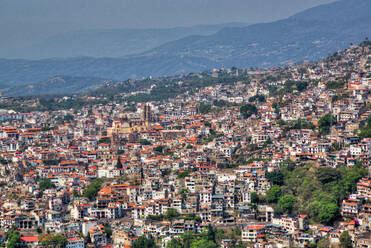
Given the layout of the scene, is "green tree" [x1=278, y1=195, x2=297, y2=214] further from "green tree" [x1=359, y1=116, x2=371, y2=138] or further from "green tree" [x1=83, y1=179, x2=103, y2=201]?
"green tree" [x1=83, y1=179, x2=103, y2=201]

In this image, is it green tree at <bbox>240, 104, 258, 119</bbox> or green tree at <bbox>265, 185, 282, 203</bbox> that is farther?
green tree at <bbox>240, 104, 258, 119</bbox>

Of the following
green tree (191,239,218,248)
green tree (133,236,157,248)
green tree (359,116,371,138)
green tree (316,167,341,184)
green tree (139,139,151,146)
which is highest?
green tree (359,116,371,138)

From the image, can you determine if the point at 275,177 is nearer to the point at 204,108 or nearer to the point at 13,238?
the point at 13,238

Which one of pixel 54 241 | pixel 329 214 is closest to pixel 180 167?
pixel 54 241

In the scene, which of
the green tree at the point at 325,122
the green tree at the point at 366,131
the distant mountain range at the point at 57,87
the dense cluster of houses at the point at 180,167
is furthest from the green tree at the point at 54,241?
the distant mountain range at the point at 57,87

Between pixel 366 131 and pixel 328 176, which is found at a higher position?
pixel 366 131

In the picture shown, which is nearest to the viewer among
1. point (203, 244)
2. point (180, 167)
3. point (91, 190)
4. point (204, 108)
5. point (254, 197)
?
point (203, 244)

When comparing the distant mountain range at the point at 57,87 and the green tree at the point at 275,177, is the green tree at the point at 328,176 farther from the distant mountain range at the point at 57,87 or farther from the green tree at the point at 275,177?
the distant mountain range at the point at 57,87

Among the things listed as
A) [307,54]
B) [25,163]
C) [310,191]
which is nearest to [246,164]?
[310,191]

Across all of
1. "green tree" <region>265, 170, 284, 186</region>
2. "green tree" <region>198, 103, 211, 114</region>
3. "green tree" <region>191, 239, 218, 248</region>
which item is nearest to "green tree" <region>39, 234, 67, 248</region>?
"green tree" <region>191, 239, 218, 248</region>

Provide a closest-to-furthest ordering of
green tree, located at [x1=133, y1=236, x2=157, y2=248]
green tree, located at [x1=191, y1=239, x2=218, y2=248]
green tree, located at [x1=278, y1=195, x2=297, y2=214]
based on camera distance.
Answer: green tree, located at [x1=191, y1=239, x2=218, y2=248] → green tree, located at [x1=133, y1=236, x2=157, y2=248] → green tree, located at [x1=278, y1=195, x2=297, y2=214]

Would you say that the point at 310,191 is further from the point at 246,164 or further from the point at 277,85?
the point at 277,85
